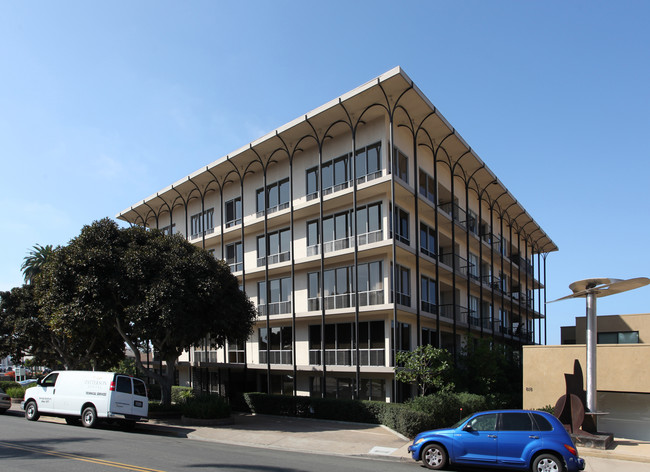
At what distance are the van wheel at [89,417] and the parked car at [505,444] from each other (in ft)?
39.4

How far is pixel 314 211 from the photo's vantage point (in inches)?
1161

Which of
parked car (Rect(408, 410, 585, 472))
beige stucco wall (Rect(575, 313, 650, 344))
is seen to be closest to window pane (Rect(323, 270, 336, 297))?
parked car (Rect(408, 410, 585, 472))

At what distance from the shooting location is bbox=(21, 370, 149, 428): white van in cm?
1897

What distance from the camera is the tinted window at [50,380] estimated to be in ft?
67.2

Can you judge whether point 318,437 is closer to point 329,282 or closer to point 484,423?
point 484,423

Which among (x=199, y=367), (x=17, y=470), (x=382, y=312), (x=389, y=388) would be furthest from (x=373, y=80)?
(x=199, y=367)

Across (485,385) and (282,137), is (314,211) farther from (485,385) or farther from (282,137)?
(485,385)

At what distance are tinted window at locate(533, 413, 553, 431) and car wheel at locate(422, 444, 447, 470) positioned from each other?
2.42 meters

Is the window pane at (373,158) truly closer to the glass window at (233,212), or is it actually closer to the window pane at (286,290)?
the window pane at (286,290)

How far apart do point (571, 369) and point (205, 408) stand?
596 inches

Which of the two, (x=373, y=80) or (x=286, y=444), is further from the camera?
(x=373, y=80)

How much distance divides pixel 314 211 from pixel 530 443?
18948 mm

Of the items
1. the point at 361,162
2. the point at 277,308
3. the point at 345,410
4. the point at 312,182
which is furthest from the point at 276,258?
the point at 345,410

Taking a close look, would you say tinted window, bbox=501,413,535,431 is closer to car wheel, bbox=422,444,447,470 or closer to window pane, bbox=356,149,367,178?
car wheel, bbox=422,444,447,470
